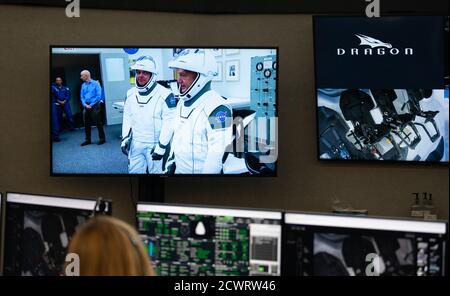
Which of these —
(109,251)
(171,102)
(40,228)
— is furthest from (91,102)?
(109,251)

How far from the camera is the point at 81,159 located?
405 cm

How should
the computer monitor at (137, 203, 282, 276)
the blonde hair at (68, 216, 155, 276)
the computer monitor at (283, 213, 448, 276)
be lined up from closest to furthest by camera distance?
1. the blonde hair at (68, 216, 155, 276)
2. the computer monitor at (283, 213, 448, 276)
3. the computer monitor at (137, 203, 282, 276)

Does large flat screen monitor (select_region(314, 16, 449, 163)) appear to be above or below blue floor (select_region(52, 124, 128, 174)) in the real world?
above

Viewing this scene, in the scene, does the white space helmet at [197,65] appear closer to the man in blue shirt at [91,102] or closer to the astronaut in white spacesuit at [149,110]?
the astronaut in white spacesuit at [149,110]

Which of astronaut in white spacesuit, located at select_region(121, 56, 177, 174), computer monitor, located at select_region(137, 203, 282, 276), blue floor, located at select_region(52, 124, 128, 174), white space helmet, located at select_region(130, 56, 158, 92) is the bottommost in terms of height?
computer monitor, located at select_region(137, 203, 282, 276)

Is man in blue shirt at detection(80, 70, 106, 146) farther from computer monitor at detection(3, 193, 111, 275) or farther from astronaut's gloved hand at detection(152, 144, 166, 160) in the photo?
computer monitor at detection(3, 193, 111, 275)

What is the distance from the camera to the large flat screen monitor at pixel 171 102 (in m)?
3.99

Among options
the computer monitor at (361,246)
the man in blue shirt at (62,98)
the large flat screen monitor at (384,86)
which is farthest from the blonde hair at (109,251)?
the large flat screen monitor at (384,86)

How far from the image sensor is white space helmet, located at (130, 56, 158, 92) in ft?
13.1

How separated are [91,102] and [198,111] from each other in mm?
579

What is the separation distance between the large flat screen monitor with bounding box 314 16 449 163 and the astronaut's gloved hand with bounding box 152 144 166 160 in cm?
92

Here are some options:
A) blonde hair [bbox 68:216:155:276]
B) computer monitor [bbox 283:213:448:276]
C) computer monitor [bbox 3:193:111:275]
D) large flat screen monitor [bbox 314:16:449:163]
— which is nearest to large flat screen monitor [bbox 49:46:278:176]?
large flat screen monitor [bbox 314:16:449:163]
